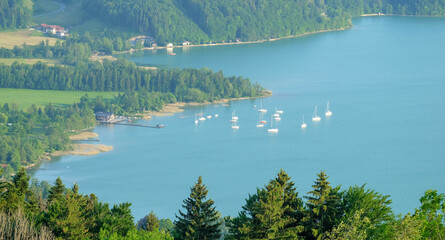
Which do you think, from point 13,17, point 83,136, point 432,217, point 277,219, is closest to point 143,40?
point 13,17

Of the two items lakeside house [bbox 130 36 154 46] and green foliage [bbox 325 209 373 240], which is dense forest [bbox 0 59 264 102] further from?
green foliage [bbox 325 209 373 240]

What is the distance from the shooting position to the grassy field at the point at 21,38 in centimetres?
6481

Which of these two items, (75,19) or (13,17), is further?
(75,19)

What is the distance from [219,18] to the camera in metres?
75.8

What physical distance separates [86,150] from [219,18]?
37645mm

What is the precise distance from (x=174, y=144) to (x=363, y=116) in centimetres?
1012

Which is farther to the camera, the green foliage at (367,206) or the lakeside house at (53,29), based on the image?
the lakeside house at (53,29)

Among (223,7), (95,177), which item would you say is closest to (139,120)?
(95,177)

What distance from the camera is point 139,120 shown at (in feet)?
150

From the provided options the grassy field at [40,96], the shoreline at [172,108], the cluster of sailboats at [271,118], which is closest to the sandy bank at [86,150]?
the shoreline at [172,108]

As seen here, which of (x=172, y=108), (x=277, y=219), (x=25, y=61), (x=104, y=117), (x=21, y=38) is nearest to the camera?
(x=277, y=219)

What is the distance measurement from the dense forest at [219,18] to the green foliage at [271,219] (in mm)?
55561

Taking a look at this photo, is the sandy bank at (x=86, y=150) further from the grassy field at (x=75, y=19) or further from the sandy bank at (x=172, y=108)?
the grassy field at (x=75, y=19)

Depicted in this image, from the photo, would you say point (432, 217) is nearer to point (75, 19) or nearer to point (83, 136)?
point (83, 136)
